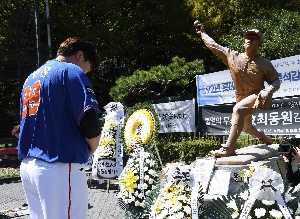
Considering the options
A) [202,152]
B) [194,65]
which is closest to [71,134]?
[202,152]

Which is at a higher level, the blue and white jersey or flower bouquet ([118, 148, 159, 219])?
the blue and white jersey

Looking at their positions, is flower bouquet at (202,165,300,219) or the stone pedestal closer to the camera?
flower bouquet at (202,165,300,219)

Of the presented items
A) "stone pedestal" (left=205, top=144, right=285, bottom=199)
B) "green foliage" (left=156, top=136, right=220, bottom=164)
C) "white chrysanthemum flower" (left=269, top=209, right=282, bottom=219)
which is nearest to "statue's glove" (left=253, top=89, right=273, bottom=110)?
"stone pedestal" (left=205, top=144, right=285, bottom=199)

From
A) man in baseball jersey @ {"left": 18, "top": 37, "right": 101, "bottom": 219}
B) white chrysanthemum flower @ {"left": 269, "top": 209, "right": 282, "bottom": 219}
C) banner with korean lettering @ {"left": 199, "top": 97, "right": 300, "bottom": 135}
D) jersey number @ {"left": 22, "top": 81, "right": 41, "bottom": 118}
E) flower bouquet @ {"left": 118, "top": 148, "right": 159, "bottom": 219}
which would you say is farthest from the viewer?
banner with korean lettering @ {"left": 199, "top": 97, "right": 300, "bottom": 135}

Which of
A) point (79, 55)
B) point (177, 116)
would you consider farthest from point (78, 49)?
point (177, 116)

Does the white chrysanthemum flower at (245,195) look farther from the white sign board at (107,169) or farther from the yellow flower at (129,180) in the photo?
the white sign board at (107,169)

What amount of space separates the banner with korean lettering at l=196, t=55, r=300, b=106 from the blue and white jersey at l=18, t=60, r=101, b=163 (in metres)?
8.00

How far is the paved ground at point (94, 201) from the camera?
7.15 m

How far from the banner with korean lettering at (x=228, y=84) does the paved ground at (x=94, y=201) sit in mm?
3788

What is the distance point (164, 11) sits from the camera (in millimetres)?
19828

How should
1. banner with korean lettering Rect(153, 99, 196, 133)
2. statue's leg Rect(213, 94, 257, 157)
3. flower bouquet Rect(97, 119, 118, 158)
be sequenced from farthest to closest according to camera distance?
banner with korean lettering Rect(153, 99, 196, 133) < flower bouquet Rect(97, 119, 118, 158) < statue's leg Rect(213, 94, 257, 157)

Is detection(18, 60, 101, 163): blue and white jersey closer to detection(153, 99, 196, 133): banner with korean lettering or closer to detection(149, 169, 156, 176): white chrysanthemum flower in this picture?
detection(149, 169, 156, 176): white chrysanthemum flower

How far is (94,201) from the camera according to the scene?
8414mm

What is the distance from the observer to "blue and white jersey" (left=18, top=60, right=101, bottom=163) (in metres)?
2.57
